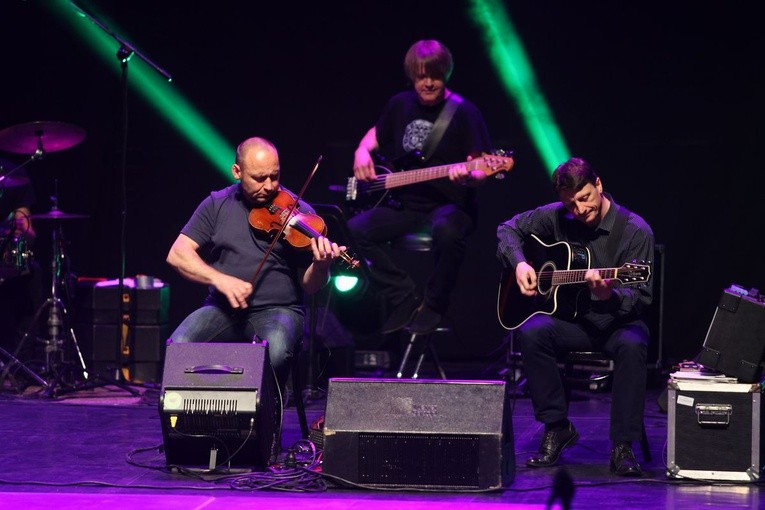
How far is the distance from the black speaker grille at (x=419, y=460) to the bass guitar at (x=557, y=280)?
1046mm

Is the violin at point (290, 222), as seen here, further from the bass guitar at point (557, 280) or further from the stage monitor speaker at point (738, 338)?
the stage monitor speaker at point (738, 338)

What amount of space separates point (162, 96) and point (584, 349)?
4350 millimetres

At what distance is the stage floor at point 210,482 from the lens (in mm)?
4219

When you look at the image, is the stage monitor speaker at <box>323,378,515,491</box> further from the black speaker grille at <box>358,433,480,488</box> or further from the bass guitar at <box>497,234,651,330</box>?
the bass guitar at <box>497,234,651,330</box>

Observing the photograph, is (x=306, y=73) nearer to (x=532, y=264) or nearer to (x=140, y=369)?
(x=140, y=369)

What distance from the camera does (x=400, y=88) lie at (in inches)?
317

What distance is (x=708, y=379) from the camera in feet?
15.7

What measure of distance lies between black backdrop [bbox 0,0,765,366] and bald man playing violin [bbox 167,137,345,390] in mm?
2947

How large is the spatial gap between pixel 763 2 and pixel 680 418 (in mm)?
3930

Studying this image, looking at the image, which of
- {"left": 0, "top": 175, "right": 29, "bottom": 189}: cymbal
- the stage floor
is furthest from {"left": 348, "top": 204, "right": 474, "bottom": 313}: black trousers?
{"left": 0, "top": 175, "right": 29, "bottom": 189}: cymbal

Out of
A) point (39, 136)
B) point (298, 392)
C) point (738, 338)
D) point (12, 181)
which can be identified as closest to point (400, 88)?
point (39, 136)

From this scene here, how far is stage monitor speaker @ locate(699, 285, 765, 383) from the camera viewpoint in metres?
4.75

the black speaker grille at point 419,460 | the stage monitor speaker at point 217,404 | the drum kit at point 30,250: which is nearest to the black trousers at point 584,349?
the black speaker grille at point 419,460

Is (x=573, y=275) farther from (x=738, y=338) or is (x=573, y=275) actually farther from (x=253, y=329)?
(x=253, y=329)
